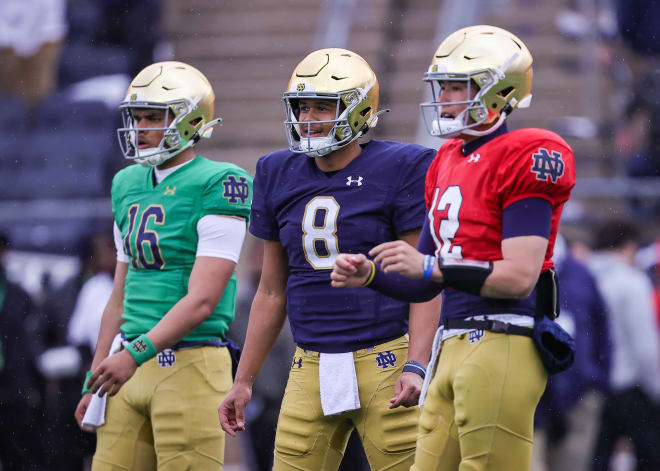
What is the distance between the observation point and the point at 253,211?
4.12 meters

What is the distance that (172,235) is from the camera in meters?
4.31

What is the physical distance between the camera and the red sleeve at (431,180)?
143 inches

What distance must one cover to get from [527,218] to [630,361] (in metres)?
4.16

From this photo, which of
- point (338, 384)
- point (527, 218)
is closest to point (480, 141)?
point (527, 218)

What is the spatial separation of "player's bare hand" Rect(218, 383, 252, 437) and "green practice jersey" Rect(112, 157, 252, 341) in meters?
0.35

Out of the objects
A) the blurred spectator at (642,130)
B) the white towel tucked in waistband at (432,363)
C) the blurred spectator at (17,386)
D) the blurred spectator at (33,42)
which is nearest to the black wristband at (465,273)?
the white towel tucked in waistband at (432,363)

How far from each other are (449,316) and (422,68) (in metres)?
8.56

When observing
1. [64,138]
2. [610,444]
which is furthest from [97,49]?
[610,444]

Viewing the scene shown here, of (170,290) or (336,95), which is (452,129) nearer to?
(336,95)

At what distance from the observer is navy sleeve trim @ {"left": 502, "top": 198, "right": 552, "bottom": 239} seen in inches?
128

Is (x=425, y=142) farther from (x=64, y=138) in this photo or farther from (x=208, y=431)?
(x=208, y=431)

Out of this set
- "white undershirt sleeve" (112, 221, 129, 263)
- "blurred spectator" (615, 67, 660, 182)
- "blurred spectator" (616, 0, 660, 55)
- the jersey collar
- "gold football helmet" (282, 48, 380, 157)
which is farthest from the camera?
"blurred spectator" (616, 0, 660, 55)

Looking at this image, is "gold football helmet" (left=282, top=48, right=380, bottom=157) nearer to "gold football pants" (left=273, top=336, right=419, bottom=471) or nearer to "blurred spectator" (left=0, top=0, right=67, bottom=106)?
"gold football pants" (left=273, top=336, right=419, bottom=471)

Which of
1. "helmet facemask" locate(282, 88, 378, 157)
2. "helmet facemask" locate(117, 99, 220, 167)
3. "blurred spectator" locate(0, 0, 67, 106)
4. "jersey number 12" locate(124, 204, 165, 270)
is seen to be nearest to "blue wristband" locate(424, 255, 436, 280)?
"helmet facemask" locate(282, 88, 378, 157)
